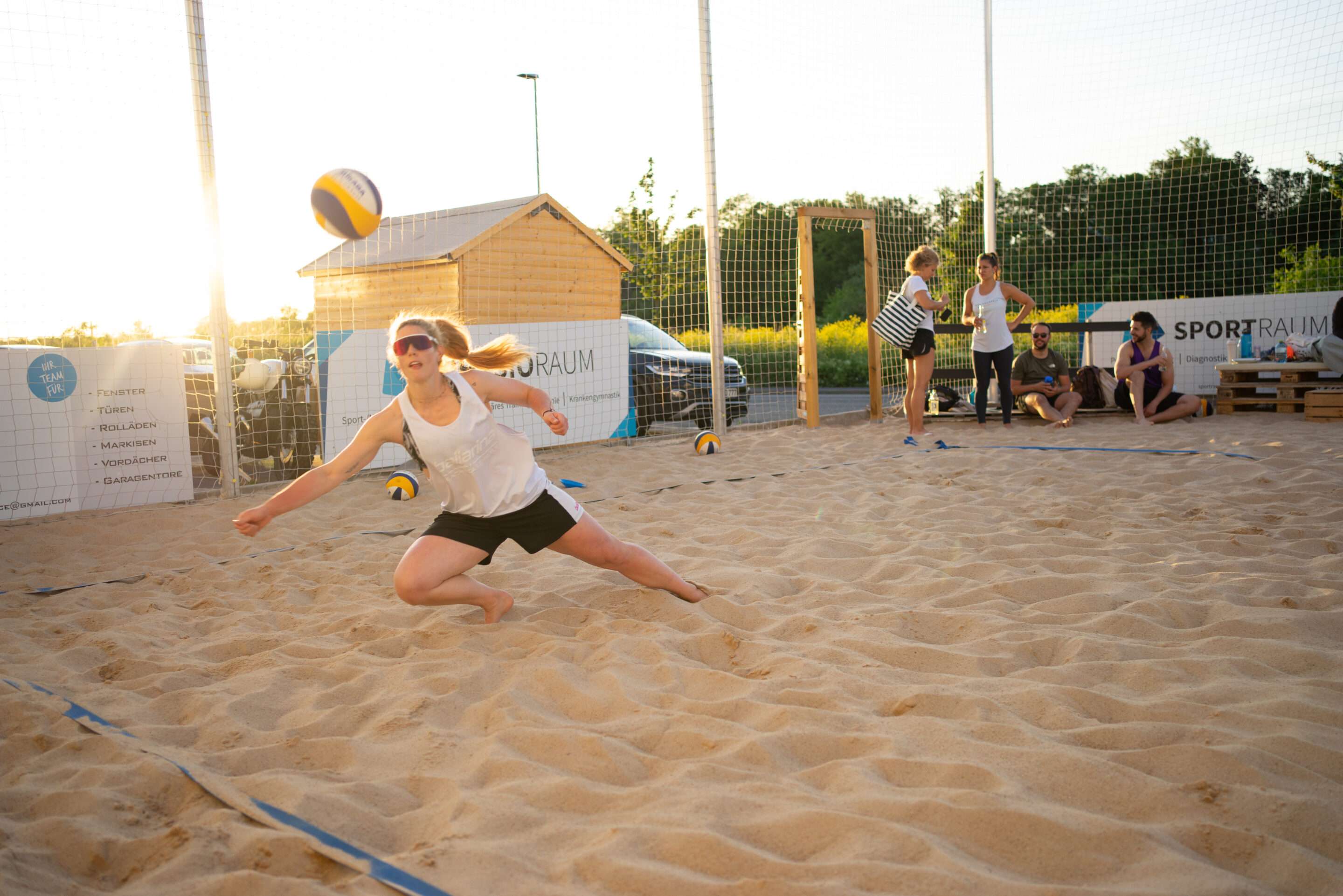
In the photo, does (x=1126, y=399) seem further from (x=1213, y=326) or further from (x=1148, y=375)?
(x=1213, y=326)

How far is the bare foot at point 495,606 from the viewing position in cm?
374

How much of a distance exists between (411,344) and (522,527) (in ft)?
2.73

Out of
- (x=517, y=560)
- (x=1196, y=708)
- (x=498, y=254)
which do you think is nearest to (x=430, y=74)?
(x=498, y=254)

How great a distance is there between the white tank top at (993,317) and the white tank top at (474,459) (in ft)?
22.1

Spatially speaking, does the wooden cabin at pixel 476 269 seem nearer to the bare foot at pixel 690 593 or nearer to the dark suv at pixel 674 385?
the dark suv at pixel 674 385

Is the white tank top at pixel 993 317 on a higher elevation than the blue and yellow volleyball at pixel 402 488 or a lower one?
higher

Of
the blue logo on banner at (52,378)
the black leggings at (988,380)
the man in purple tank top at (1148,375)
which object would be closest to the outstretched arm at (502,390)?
the blue logo on banner at (52,378)

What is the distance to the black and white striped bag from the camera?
8.55 metres

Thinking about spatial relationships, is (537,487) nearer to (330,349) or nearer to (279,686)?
(279,686)

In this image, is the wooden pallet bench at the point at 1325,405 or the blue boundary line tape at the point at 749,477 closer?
the blue boundary line tape at the point at 749,477

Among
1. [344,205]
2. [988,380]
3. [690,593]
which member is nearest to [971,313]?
[988,380]

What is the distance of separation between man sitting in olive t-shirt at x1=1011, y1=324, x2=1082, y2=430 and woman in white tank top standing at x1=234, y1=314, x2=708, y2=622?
7027 mm

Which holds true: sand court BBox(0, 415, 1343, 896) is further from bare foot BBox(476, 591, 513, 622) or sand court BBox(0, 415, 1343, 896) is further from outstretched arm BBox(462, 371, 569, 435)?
outstretched arm BBox(462, 371, 569, 435)

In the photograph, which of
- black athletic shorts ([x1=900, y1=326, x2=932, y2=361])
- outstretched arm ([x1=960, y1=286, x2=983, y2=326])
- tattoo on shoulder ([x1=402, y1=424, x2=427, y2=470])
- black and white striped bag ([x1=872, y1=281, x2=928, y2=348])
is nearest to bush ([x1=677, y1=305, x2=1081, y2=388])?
outstretched arm ([x1=960, y1=286, x2=983, y2=326])
